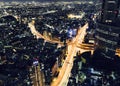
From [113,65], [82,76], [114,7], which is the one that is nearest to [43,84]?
[82,76]

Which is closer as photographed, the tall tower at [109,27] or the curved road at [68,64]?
the curved road at [68,64]

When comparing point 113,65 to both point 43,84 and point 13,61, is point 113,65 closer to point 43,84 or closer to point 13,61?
point 43,84

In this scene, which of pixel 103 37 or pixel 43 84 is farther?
pixel 103 37

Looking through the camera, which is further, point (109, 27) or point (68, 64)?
point (109, 27)

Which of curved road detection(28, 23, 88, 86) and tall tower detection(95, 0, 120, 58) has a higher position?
tall tower detection(95, 0, 120, 58)

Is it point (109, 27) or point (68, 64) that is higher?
point (109, 27)

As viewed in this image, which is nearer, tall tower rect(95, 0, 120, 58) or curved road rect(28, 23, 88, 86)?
curved road rect(28, 23, 88, 86)

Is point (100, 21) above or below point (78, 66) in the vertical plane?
above

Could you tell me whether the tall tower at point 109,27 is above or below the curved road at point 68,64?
above
